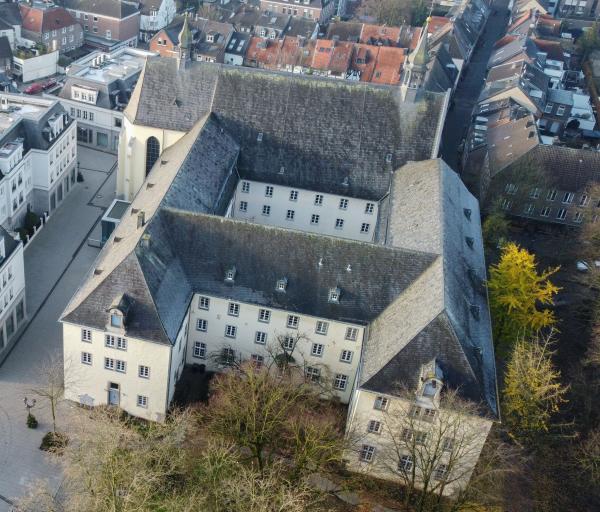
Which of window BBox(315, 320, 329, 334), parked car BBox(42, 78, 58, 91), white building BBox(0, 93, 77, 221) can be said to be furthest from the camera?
parked car BBox(42, 78, 58, 91)

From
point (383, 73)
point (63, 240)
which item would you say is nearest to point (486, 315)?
point (63, 240)

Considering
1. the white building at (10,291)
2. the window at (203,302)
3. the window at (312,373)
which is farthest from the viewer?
the window at (312,373)

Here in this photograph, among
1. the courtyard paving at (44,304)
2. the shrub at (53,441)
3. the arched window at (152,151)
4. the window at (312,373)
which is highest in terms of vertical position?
the arched window at (152,151)

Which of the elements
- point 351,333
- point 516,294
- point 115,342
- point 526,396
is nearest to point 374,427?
point 351,333

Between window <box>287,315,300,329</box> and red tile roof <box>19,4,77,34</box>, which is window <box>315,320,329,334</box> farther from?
red tile roof <box>19,4,77,34</box>

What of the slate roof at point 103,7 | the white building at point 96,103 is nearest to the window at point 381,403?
the white building at point 96,103

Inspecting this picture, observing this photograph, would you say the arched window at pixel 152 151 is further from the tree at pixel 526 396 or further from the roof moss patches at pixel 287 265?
the tree at pixel 526 396

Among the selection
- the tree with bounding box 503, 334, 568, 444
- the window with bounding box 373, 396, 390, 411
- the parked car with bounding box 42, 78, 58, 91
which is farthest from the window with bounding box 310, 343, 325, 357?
the parked car with bounding box 42, 78, 58, 91
